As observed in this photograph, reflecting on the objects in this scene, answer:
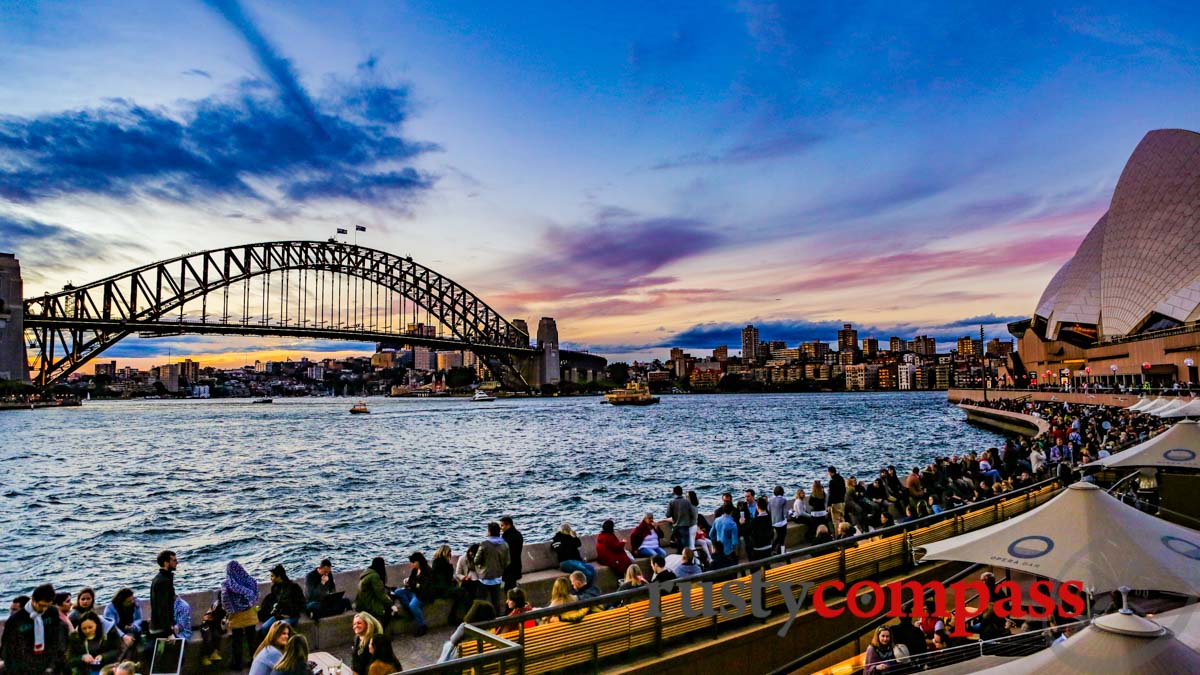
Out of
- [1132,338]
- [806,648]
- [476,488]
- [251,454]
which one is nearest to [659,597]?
[806,648]

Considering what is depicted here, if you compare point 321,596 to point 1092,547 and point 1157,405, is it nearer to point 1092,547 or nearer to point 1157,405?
point 1092,547

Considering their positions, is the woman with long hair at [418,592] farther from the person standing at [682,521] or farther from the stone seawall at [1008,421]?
the stone seawall at [1008,421]

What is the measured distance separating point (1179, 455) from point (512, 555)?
8637 millimetres

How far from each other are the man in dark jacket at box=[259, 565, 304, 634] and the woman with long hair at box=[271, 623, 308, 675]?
2021 millimetres

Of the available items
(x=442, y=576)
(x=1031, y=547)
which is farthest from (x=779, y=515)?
(x=1031, y=547)

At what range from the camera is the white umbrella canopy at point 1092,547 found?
15.9ft

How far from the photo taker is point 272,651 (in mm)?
4863

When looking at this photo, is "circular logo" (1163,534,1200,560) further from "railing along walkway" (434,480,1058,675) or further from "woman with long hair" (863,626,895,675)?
"railing along walkway" (434,480,1058,675)

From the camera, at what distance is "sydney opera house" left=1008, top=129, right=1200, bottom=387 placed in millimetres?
47438

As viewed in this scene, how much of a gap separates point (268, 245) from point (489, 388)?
254ft

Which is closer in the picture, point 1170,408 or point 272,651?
point 272,651

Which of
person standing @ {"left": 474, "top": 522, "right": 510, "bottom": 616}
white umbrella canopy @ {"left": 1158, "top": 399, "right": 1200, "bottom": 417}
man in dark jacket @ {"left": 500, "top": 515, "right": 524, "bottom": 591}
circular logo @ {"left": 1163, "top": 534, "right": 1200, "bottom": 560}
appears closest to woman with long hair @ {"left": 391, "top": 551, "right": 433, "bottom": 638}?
person standing @ {"left": 474, "top": 522, "right": 510, "bottom": 616}

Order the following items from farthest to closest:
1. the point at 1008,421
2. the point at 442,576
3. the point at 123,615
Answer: the point at 1008,421 → the point at 442,576 → the point at 123,615

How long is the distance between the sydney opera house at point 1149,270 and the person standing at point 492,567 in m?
55.1
